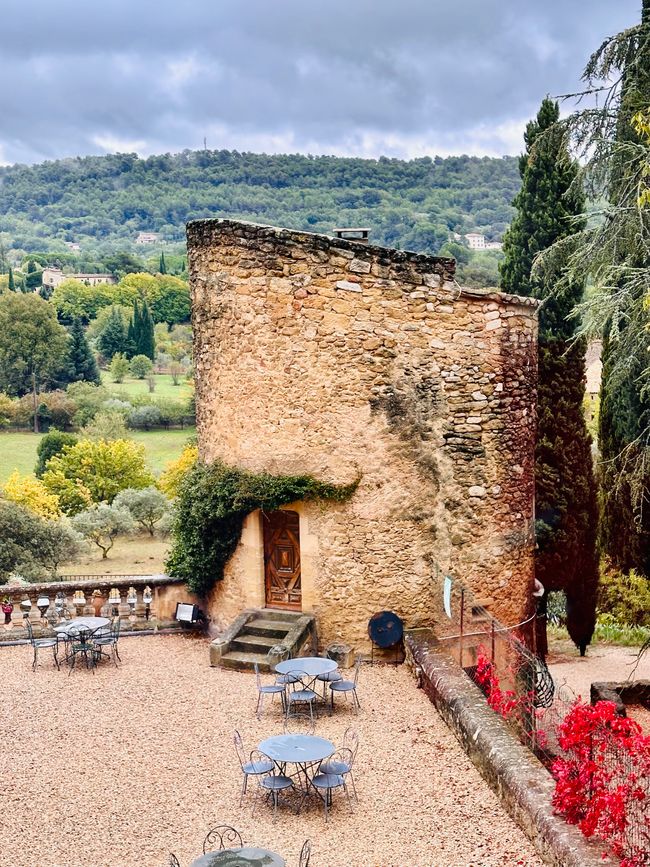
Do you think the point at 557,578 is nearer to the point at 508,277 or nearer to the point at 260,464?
the point at 508,277

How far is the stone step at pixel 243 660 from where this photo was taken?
12281 mm

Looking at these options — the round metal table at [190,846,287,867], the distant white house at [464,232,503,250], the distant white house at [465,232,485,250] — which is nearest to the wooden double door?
the round metal table at [190,846,287,867]

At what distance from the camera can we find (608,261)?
48.5 feet

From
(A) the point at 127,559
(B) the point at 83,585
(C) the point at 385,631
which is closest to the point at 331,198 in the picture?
(A) the point at 127,559

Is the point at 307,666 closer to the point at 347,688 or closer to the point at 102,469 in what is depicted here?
the point at 347,688

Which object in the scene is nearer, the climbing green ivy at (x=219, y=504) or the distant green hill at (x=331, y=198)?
the climbing green ivy at (x=219, y=504)

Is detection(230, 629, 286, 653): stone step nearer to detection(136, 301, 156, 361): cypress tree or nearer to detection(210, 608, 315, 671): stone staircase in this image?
detection(210, 608, 315, 671): stone staircase

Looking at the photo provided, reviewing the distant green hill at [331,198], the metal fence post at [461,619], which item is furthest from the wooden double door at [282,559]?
the distant green hill at [331,198]

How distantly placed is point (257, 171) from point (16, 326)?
105263mm

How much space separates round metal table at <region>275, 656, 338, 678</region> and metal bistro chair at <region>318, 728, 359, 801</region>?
0.77 metres

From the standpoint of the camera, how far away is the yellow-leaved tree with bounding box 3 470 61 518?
4184 centimetres

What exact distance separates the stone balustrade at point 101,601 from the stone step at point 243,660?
2303mm

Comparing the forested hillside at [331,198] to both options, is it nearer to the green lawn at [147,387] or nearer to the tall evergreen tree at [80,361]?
the green lawn at [147,387]

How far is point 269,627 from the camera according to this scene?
1298 centimetres
